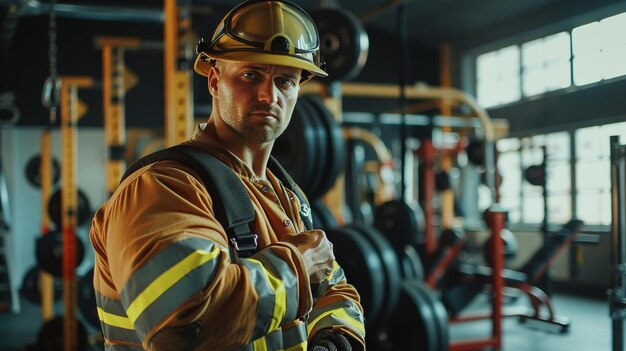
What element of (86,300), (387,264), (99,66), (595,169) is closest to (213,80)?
(595,169)

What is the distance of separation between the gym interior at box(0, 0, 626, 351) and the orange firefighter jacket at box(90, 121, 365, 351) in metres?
0.78

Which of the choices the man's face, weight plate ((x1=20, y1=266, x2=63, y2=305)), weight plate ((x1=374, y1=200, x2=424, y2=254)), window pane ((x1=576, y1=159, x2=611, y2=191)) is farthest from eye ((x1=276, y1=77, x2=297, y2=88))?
weight plate ((x1=20, y1=266, x2=63, y2=305))

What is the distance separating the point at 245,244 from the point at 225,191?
0.34ft

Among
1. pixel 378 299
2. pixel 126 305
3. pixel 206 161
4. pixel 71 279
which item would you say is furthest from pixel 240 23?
pixel 71 279

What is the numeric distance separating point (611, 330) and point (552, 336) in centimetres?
376

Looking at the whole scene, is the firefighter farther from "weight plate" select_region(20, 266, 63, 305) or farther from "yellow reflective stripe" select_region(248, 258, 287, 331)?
"weight plate" select_region(20, 266, 63, 305)

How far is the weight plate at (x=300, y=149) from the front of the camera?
3.01 meters

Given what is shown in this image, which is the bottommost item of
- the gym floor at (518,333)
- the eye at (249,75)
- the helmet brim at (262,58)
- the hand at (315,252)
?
the gym floor at (518,333)

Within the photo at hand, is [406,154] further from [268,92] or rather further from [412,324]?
[268,92]

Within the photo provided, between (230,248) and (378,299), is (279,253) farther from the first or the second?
(378,299)

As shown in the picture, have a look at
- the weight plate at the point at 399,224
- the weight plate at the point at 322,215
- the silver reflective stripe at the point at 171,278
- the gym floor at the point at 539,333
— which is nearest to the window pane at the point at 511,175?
the gym floor at the point at 539,333

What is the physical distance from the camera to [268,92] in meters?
1.21

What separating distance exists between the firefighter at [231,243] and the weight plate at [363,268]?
5.33ft

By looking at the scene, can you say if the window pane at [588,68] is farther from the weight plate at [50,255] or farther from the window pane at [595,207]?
the weight plate at [50,255]
